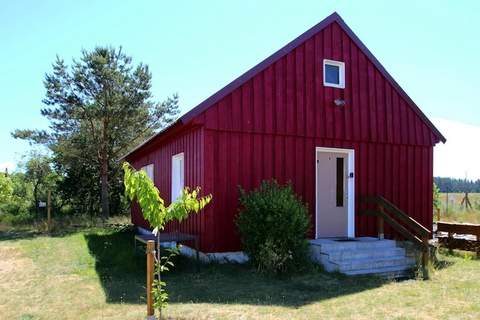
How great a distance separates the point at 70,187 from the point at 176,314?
63.0ft

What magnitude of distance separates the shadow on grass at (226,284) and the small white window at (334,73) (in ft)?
15.2

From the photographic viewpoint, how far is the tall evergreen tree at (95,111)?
843 inches

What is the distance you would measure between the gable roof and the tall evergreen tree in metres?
11.8

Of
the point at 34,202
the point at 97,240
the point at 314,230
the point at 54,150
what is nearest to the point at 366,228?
the point at 314,230

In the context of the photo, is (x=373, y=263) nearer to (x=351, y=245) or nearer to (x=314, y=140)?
(x=351, y=245)

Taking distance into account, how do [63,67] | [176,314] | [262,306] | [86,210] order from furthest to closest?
[86,210] → [63,67] → [262,306] → [176,314]

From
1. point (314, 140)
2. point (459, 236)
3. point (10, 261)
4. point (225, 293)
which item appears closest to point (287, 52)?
point (314, 140)

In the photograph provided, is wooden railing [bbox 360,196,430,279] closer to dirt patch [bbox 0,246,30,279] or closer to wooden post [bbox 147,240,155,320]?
wooden post [bbox 147,240,155,320]

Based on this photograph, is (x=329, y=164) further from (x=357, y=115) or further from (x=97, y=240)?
(x=97, y=240)

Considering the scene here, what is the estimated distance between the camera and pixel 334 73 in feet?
35.3

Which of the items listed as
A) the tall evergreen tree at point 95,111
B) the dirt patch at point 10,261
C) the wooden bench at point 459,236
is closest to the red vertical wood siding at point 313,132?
the wooden bench at point 459,236

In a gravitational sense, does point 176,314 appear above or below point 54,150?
below

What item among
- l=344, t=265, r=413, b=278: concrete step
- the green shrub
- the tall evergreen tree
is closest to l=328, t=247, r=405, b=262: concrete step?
l=344, t=265, r=413, b=278: concrete step

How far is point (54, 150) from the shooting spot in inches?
869
